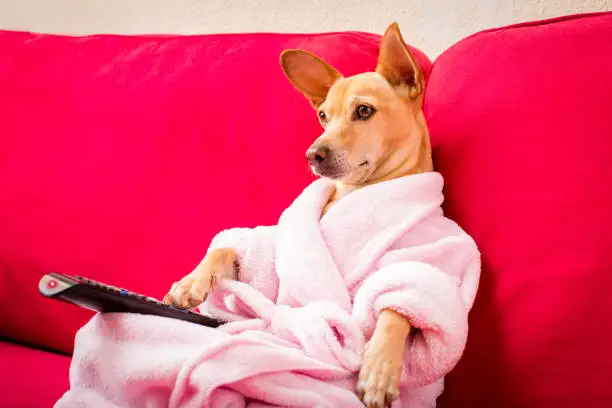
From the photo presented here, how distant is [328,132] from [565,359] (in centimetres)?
57

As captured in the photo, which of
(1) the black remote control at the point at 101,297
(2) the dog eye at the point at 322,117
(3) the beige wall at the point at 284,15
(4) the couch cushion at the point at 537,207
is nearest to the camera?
(1) the black remote control at the point at 101,297

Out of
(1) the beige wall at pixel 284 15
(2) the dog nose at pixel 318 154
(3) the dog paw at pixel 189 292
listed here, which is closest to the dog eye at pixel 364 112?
(2) the dog nose at pixel 318 154

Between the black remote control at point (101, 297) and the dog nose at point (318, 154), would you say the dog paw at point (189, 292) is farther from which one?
the dog nose at point (318, 154)

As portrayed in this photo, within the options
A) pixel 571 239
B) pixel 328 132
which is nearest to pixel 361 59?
pixel 328 132

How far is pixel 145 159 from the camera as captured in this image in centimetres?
134

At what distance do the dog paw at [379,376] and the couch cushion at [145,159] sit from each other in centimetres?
50

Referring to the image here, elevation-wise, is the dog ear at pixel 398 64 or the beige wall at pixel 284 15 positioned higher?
the beige wall at pixel 284 15

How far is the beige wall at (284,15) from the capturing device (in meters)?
1.45

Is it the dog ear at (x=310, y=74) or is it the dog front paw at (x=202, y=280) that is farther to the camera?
the dog ear at (x=310, y=74)

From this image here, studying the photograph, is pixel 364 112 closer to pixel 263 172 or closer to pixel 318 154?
pixel 318 154

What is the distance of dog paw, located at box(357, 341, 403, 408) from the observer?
739mm

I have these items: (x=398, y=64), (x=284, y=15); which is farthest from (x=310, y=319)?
(x=284, y=15)

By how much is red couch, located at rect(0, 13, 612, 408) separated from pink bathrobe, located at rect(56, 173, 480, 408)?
0.32 ft

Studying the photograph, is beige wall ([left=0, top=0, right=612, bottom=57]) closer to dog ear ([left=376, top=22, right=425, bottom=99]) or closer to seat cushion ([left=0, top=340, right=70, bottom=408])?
dog ear ([left=376, top=22, right=425, bottom=99])
